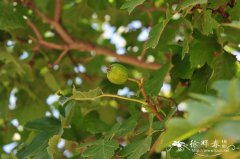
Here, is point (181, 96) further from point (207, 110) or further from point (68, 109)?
point (207, 110)

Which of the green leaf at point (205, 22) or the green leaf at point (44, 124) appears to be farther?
the green leaf at point (44, 124)

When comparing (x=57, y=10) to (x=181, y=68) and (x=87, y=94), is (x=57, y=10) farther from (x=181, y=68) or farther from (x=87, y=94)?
(x=87, y=94)

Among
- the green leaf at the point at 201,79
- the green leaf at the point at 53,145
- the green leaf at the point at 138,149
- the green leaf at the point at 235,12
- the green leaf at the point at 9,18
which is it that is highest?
the green leaf at the point at 9,18

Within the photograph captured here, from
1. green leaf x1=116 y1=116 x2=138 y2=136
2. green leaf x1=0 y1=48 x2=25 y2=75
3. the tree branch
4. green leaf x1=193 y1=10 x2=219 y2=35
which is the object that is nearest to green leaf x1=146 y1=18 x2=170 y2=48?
green leaf x1=193 y1=10 x2=219 y2=35

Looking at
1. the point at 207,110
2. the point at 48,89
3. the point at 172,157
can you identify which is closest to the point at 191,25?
the point at 172,157

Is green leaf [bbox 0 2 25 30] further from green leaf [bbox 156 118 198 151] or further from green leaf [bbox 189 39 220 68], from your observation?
green leaf [bbox 156 118 198 151]

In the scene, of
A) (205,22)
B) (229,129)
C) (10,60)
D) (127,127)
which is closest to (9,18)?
(10,60)

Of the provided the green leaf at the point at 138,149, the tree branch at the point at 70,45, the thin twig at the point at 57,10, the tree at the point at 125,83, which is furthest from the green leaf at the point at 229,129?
the thin twig at the point at 57,10

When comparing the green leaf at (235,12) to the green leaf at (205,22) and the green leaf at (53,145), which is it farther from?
the green leaf at (53,145)
